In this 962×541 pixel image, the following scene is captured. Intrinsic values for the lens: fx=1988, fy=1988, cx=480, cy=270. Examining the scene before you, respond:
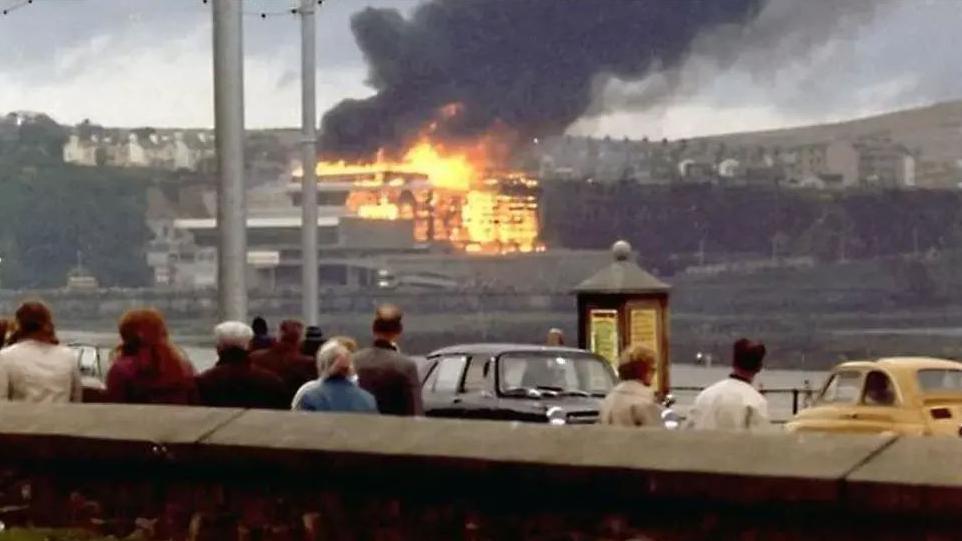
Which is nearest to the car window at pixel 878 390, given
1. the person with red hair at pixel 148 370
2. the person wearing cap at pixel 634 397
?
the person wearing cap at pixel 634 397

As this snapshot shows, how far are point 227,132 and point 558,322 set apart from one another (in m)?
61.2

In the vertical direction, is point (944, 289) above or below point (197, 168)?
below

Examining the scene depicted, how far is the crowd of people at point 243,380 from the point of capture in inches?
416

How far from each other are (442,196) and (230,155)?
46966mm

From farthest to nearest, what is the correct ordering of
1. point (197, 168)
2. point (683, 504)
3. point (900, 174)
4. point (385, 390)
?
point (900, 174)
point (197, 168)
point (385, 390)
point (683, 504)

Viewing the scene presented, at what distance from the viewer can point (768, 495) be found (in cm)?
693

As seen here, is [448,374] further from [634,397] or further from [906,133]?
[906,133]

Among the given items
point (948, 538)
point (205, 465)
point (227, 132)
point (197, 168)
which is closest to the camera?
point (948, 538)

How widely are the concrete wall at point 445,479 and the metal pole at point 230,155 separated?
659 cm

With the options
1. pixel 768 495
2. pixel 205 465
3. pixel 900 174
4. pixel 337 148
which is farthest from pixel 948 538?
pixel 900 174

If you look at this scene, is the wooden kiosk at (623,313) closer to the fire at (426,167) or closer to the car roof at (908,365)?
the car roof at (908,365)

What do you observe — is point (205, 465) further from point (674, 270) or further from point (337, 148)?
point (674, 270)

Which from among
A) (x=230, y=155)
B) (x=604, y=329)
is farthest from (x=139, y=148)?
(x=230, y=155)

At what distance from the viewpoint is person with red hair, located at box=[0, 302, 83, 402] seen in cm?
1083
